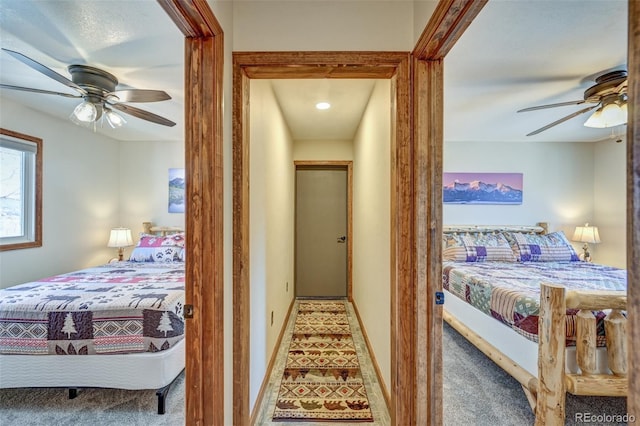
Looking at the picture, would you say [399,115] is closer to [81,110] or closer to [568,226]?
[81,110]

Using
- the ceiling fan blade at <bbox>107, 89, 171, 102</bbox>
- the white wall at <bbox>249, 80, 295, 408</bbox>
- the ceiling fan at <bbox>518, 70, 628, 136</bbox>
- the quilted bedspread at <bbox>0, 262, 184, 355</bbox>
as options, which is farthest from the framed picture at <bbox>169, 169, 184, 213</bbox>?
the ceiling fan at <bbox>518, 70, 628, 136</bbox>

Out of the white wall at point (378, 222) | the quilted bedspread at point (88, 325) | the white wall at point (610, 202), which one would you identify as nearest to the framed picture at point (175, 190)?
the quilted bedspread at point (88, 325)

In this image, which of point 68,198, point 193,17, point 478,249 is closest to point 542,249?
point 478,249

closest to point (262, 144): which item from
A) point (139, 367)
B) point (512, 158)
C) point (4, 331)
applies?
point (139, 367)

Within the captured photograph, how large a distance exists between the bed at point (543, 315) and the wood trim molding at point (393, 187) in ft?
2.80

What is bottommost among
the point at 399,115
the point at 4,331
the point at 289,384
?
the point at 289,384

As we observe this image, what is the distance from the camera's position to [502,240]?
12.4 feet

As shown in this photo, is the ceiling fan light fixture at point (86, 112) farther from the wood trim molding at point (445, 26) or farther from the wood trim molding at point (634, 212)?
the wood trim molding at point (634, 212)

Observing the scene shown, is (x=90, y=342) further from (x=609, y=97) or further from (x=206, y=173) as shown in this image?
(x=609, y=97)

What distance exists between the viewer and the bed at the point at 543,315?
1.63 meters

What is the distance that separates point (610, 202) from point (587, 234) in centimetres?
55

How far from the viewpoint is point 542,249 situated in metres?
3.67

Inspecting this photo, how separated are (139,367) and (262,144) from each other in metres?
1.68

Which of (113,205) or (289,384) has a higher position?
(113,205)
